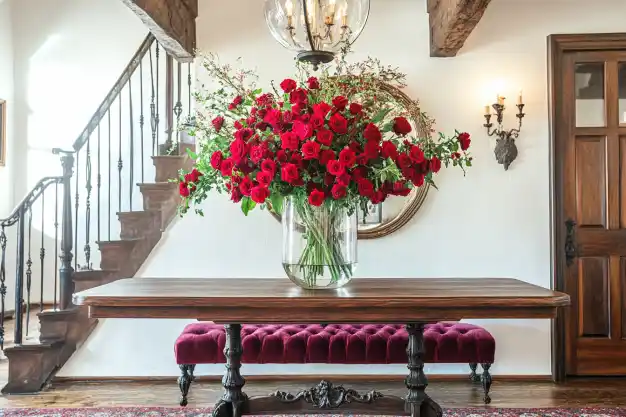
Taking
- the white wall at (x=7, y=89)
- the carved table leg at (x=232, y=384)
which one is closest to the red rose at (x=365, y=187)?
the carved table leg at (x=232, y=384)

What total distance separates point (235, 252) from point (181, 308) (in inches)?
80.8

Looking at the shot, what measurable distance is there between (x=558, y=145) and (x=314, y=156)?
260 centimetres

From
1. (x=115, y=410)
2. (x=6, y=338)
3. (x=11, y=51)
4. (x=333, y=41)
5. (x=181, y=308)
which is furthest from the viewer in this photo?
(x=11, y=51)

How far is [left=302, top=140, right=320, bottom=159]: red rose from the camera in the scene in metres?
1.71

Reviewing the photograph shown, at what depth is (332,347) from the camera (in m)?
3.12

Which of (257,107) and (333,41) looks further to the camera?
(333,41)

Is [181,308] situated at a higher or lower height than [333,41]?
lower

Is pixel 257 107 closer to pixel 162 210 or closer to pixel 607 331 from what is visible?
pixel 162 210

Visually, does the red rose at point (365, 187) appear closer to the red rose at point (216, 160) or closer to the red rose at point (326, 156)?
the red rose at point (326, 156)

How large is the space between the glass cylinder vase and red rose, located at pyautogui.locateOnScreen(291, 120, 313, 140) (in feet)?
0.80

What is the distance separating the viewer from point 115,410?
3.11 meters

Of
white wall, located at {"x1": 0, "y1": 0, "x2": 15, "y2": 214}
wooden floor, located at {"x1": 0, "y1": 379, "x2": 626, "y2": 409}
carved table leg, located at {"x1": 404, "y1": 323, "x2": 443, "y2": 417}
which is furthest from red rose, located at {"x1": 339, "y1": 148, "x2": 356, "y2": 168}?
white wall, located at {"x1": 0, "y1": 0, "x2": 15, "y2": 214}

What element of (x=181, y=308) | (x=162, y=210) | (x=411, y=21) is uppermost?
(x=411, y=21)

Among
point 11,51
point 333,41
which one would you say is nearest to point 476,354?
point 333,41
